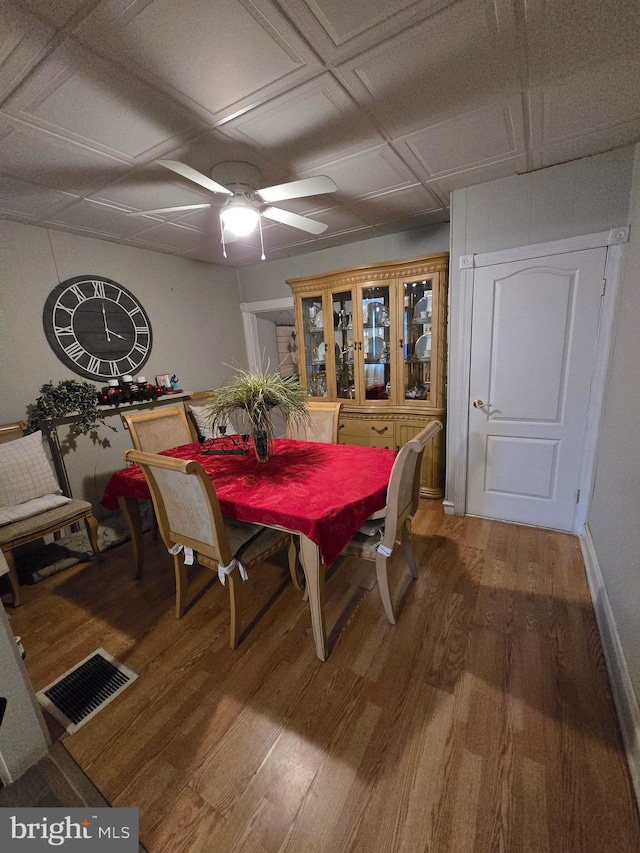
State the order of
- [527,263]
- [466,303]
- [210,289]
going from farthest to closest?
[210,289] < [466,303] < [527,263]

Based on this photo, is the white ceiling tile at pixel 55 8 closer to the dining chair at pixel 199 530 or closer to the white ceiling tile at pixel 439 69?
the white ceiling tile at pixel 439 69

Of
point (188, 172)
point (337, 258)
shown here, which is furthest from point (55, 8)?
point (337, 258)

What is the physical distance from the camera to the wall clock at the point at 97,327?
8.56 feet

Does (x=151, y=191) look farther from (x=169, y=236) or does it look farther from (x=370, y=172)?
(x=370, y=172)

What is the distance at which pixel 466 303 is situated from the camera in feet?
7.82

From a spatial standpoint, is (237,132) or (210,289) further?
(210,289)

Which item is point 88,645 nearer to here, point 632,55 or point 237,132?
point 237,132

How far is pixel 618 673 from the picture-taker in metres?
1.31

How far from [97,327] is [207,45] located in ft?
7.73

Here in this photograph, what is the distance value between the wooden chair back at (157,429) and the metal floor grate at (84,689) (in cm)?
128

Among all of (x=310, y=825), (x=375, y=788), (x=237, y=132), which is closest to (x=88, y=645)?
(x=310, y=825)

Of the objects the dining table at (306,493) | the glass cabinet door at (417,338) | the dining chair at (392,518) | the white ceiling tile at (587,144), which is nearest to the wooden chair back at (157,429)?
the dining table at (306,493)

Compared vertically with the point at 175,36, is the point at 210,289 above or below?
below

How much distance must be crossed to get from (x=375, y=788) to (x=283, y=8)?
2.48 m
